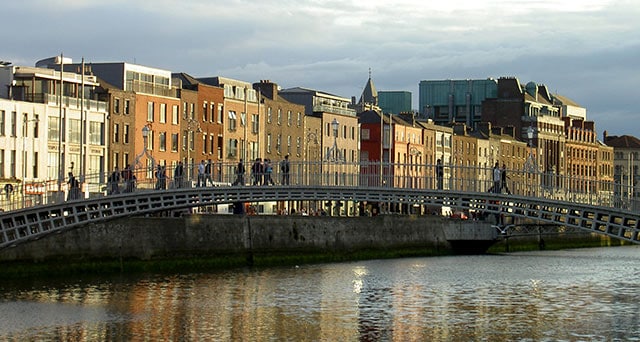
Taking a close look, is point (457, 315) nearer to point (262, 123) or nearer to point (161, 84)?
point (161, 84)

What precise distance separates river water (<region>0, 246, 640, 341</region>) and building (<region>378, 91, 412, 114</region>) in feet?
301

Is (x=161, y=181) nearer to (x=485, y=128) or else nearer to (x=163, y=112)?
(x=163, y=112)

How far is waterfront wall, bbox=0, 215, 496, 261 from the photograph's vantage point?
57562mm

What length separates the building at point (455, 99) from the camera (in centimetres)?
15475

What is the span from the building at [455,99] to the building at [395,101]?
175 cm

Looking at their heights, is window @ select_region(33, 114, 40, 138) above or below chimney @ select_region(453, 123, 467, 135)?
below

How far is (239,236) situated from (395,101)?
92.2 metres

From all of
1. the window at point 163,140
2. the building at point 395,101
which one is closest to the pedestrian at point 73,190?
the window at point 163,140

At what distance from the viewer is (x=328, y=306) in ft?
159

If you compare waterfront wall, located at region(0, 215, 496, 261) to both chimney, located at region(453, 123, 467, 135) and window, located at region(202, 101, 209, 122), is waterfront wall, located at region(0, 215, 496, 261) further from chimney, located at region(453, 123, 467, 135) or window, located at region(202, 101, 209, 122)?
chimney, located at region(453, 123, 467, 135)

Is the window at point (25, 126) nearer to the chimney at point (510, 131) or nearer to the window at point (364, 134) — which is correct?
the window at point (364, 134)

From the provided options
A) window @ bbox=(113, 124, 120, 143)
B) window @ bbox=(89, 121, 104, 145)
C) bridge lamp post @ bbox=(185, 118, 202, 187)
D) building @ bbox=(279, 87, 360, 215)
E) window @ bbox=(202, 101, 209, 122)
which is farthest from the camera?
building @ bbox=(279, 87, 360, 215)

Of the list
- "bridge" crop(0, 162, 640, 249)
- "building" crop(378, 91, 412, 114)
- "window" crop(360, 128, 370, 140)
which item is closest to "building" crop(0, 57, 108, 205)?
"bridge" crop(0, 162, 640, 249)

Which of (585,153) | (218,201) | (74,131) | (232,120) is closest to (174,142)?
(232,120)
